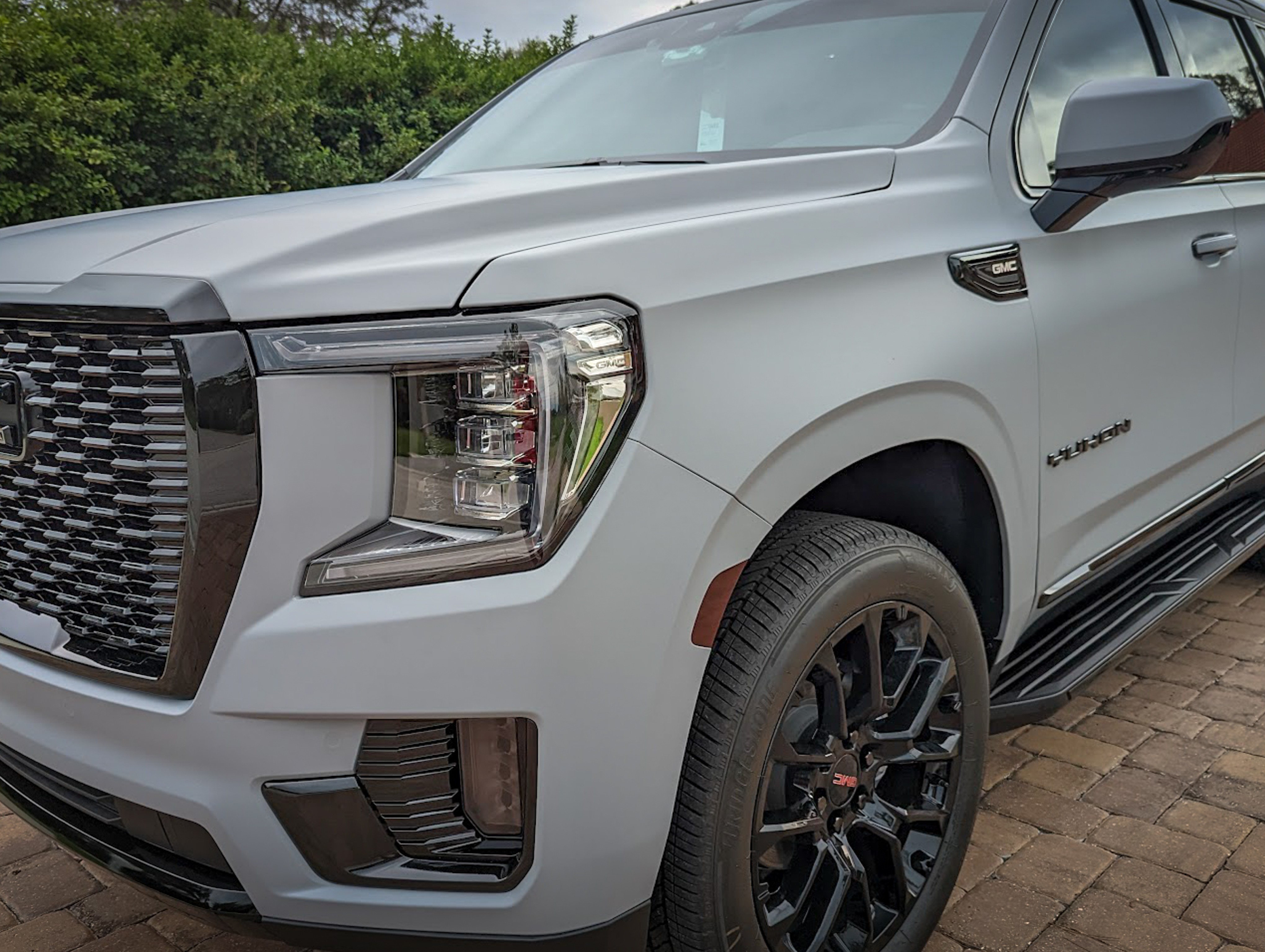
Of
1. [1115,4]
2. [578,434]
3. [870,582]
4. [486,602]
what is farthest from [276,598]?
[1115,4]

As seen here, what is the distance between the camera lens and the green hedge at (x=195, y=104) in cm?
686

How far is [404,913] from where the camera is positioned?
1.42 m

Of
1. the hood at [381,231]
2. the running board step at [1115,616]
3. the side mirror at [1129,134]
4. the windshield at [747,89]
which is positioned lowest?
the running board step at [1115,616]

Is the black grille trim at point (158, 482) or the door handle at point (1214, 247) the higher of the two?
the door handle at point (1214, 247)

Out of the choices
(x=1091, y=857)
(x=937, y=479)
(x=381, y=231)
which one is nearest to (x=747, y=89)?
(x=937, y=479)

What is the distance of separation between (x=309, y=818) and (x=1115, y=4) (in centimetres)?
259

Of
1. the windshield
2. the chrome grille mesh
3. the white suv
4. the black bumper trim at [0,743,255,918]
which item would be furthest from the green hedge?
the chrome grille mesh

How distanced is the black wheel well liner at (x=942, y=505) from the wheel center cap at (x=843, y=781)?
400 millimetres

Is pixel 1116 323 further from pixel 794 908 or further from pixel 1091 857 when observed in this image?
pixel 794 908

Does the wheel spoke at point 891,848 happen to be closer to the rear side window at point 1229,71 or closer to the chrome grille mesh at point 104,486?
the chrome grille mesh at point 104,486

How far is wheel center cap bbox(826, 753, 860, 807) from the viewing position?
1.76 metres

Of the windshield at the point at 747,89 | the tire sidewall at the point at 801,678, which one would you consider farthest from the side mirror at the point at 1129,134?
the tire sidewall at the point at 801,678

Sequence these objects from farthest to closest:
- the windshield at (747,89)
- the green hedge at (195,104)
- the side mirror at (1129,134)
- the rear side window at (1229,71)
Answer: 1. the green hedge at (195,104)
2. the rear side window at (1229,71)
3. the windshield at (747,89)
4. the side mirror at (1129,134)

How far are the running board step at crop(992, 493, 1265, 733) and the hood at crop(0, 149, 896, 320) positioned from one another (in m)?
1.07
